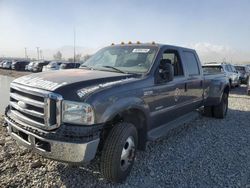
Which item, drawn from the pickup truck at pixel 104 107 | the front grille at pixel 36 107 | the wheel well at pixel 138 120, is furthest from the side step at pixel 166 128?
the front grille at pixel 36 107

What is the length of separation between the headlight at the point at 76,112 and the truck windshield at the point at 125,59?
148 cm

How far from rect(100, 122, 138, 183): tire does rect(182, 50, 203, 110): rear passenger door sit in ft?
7.75

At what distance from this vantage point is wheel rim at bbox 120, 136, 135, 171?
360cm

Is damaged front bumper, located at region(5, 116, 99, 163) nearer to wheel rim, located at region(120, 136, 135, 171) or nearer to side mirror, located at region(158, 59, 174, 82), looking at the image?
wheel rim, located at region(120, 136, 135, 171)

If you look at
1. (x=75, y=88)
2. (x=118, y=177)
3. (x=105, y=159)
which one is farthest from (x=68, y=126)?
(x=118, y=177)

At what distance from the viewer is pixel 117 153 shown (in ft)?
10.9

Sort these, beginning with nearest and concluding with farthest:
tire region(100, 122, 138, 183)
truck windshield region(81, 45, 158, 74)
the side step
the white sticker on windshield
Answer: tire region(100, 122, 138, 183), the side step, truck windshield region(81, 45, 158, 74), the white sticker on windshield

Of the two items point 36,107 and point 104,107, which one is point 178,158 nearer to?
point 104,107

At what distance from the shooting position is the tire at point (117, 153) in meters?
3.31

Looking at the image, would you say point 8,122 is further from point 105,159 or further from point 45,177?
point 105,159

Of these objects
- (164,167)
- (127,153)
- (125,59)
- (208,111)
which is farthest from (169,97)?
(208,111)

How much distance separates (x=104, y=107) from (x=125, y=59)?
1738 millimetres

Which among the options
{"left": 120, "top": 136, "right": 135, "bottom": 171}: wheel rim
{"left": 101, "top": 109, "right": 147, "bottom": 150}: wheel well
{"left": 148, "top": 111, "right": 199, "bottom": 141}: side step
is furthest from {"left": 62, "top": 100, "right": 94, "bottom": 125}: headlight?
{"left": 148, "top": 111, "right": 199, "bottom": 141}: side step

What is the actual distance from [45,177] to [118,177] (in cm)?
107
